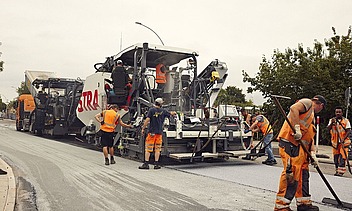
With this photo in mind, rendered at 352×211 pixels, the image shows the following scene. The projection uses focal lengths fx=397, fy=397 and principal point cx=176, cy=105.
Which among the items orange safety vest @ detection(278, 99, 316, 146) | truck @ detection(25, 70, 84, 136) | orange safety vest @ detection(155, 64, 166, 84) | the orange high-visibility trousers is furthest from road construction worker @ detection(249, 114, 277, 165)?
truck @ detection(25, 70, 84, 136)

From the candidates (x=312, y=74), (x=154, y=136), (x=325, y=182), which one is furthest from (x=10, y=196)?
(x=312, y=74)

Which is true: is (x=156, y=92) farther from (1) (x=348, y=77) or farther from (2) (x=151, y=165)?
(1) (x=348, y=77)

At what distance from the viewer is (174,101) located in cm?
1098

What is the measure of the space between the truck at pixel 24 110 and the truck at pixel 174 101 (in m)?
11.4

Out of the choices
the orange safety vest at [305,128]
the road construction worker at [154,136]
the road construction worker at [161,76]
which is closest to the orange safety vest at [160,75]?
the road construction worker at [161,76]

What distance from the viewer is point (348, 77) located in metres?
17.1

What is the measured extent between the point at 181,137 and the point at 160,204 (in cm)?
363

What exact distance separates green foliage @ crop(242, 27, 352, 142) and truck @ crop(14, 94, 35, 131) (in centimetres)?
1240

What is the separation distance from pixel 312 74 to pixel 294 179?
1384 cm

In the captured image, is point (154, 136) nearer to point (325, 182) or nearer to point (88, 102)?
point (325, 182)

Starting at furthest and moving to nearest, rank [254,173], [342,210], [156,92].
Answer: [156,92]
[254,173]
[342,210]

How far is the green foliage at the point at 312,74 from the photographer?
56.0ft

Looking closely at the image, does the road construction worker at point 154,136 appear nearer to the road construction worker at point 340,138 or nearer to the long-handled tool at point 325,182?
the long-handled tool at point 325,182

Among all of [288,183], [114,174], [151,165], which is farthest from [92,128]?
[288,183]
